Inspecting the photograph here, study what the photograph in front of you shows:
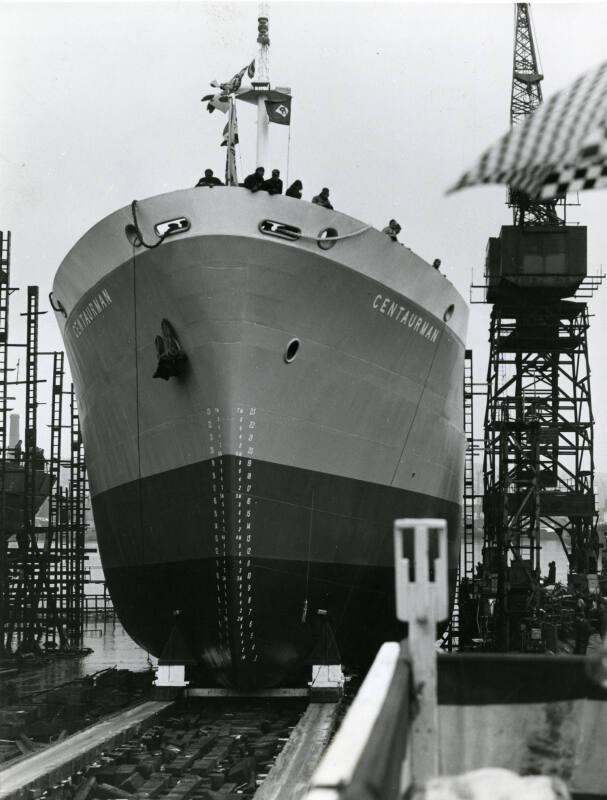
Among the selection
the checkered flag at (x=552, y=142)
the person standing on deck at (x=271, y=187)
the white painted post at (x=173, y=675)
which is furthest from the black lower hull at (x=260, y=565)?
the checkered flag at (x=552, y=142)

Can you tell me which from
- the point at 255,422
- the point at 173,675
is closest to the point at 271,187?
the point at 255,422

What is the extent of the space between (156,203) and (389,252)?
2.90m

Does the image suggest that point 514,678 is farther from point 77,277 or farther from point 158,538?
point 77,277

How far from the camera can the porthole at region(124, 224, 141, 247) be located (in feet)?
36.2

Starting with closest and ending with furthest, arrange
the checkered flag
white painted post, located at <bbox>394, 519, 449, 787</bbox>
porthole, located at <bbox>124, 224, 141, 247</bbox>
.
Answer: the checkered flag
white painted post, located at <bbox>394, 519, 449, 787</bbox>
porthole, located at <bbox>124, 224, 141, 247</bbox>

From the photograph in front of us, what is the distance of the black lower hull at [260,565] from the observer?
10086 millimetres

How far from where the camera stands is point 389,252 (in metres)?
11.9

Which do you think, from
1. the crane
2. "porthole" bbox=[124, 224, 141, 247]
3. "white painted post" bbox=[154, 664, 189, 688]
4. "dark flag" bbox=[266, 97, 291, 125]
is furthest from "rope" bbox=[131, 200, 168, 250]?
the crane

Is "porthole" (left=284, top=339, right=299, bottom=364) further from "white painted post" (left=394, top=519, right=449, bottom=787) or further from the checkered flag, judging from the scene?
the checkered flag

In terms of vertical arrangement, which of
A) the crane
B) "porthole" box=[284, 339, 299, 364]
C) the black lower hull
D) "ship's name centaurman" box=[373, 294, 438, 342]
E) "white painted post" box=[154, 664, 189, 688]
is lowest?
"white painted post" box=[154, 664, 189, 688]

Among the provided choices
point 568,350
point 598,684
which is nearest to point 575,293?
point 568,350

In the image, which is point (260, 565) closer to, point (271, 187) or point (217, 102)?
point (271, 187)

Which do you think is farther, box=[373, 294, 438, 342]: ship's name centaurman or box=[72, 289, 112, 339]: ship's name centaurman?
box=[72, 289, 112, 339]: ship's name centaurman

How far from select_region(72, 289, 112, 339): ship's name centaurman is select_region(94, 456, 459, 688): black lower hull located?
2.26m
